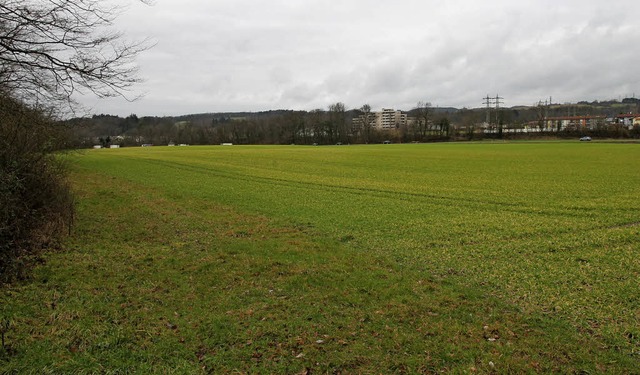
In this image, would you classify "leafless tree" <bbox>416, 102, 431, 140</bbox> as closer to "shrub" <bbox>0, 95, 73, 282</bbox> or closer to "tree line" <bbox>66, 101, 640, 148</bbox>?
"tree line" <bbox>66, 101, 640, 148</bbox>

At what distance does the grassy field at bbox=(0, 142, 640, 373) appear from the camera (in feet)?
19.6

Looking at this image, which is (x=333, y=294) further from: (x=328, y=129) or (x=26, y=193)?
(x=328, y=129)

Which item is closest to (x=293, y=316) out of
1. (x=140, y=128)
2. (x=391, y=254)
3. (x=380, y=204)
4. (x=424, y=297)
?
(x=424, y=297)

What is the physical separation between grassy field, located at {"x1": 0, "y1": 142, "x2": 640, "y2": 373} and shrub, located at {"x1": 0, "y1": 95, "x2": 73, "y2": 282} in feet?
2.27

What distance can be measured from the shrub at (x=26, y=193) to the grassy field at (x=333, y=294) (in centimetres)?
69

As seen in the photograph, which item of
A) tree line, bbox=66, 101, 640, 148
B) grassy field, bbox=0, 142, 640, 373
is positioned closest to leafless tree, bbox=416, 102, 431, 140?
tree line, bbox=66, 101, 640, 148

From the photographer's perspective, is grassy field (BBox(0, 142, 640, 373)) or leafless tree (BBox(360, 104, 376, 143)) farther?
leafless tree (BBox(360, 104, 376, 143))

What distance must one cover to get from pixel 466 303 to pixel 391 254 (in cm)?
379

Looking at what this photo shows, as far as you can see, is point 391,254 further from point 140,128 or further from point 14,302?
point 140,128

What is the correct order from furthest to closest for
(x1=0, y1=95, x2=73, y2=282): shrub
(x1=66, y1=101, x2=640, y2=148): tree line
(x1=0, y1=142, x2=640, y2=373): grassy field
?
(x1=66, y1=101, x2=640, y2=148): tree line < (x1=0, y1=95, x2=73, y2=282): shrub < (x1=0, y1=142, x2=640, y2=373): grassy field

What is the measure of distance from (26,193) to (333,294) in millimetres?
10031

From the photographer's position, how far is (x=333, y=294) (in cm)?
838

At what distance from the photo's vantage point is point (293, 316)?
7352 mm

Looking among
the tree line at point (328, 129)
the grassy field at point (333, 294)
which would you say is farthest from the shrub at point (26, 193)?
the tree line at point (328, 129)
